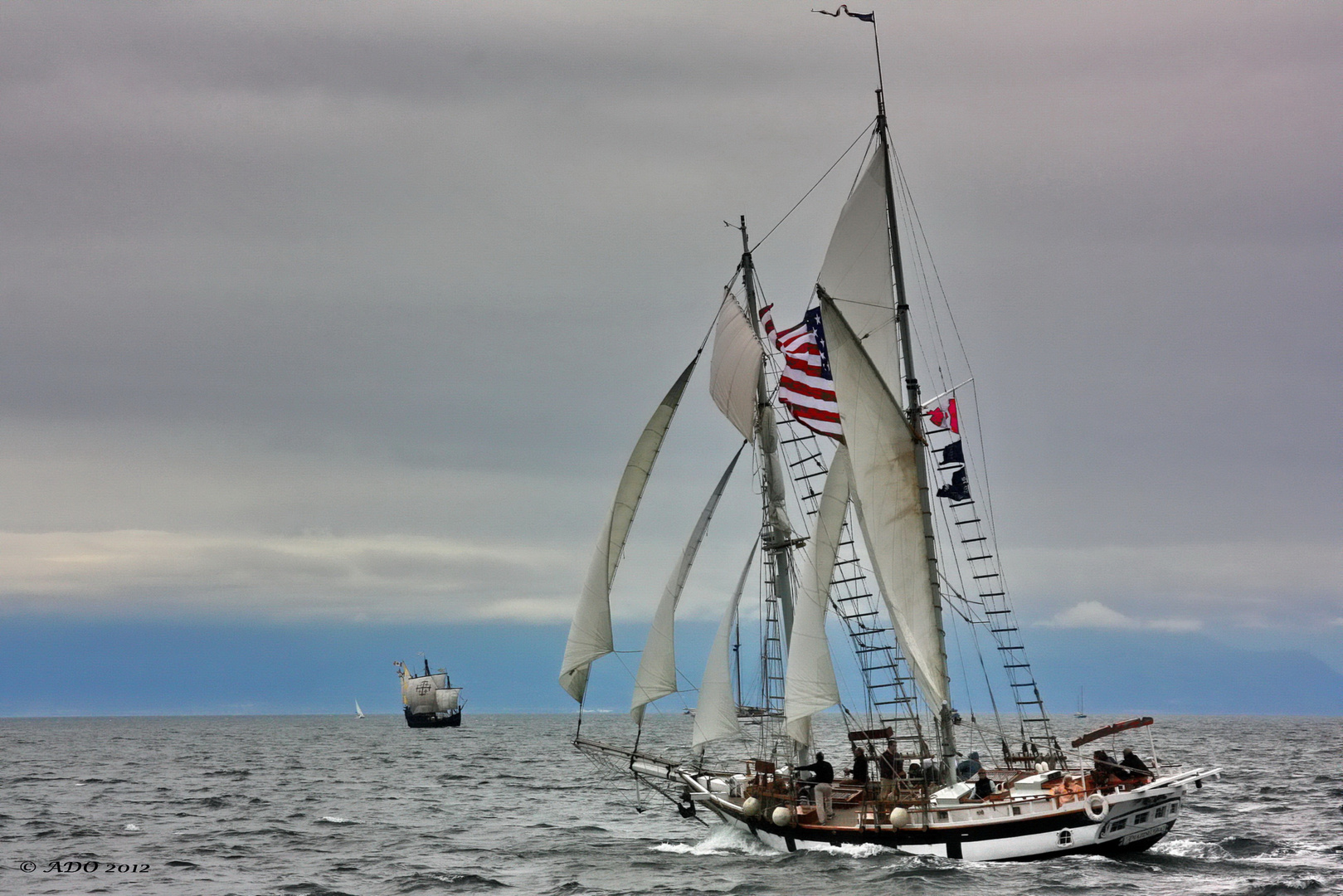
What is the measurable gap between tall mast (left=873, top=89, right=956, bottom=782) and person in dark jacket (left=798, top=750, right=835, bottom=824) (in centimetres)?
374

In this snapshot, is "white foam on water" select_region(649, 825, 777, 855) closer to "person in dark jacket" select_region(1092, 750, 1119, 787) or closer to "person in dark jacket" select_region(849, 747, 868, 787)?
"person in dark jacket" select_region(849, 747, 868, 787)

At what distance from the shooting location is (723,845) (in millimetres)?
49062

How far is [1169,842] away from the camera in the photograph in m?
45.9

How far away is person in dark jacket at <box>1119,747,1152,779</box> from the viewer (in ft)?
132

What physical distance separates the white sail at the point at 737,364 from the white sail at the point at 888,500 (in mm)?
4962

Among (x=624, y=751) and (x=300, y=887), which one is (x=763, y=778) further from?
(x=300, y=887)

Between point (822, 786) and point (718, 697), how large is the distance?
16.2 feet

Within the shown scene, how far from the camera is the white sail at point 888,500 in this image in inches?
1702

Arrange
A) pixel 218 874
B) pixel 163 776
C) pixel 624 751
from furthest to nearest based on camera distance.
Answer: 1. pixel 163 776
2. pixel 624 751
3. pixel 218 874

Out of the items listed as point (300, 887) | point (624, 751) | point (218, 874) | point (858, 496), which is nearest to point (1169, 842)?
point (858, 496)

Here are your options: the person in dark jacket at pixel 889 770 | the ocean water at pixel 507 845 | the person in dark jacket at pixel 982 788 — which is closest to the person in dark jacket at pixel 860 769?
the person in dark jacket at pixel 889 770

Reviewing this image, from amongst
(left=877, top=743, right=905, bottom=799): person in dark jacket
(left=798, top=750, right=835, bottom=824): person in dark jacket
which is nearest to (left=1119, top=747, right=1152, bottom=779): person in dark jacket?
(left=877, top=743, right=905, bottom=799): person in dark jacket

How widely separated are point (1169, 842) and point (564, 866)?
811 inches

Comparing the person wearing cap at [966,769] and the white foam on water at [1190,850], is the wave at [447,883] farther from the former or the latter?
the white foam on water at [1190,850]
